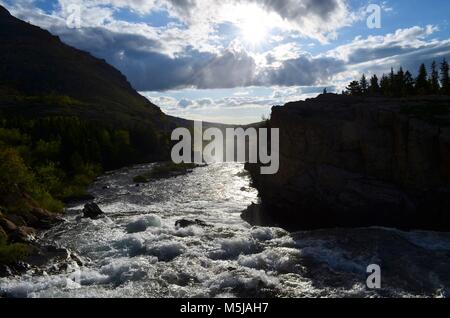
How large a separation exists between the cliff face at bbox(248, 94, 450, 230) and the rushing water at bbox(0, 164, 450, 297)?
4.72m

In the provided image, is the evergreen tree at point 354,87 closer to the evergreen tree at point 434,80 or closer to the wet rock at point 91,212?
the evergreen tree at point 434,80

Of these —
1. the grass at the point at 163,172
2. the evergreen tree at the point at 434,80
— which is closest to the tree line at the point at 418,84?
the evergreen tree at the point at 434,80

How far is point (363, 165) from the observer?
1729 inches

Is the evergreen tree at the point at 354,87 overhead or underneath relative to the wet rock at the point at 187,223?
overhead

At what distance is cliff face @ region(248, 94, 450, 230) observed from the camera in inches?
1555

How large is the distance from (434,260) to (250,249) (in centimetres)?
1185

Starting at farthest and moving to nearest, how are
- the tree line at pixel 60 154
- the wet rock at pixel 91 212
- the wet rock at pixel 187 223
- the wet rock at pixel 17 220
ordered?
the tree line at pixel 60 154 → the wet rock at pixel 91 212 → the wet rock at pixel 187 223 → the wet rock at pixel 17 220

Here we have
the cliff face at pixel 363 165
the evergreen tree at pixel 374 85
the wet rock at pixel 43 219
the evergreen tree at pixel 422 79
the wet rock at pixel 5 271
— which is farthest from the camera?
the evergreen tree at pixel 374 85

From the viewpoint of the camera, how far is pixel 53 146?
8131 centimetres

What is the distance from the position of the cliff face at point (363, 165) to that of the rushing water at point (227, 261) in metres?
4.72

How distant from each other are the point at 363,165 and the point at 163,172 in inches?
1916

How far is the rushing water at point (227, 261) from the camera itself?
24.1 metres
